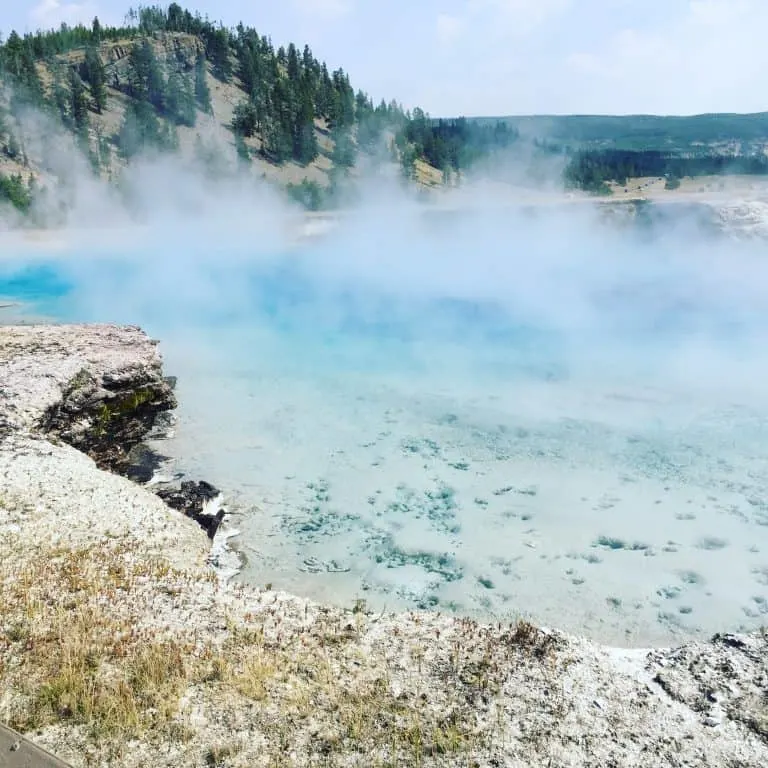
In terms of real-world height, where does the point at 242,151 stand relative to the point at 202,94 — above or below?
below

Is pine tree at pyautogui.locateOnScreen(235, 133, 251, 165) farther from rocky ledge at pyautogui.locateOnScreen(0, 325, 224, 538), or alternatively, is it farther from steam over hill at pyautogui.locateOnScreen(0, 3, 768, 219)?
rocky ledge at pyautogui.locateOnScreen(0, 325, 224, 538)

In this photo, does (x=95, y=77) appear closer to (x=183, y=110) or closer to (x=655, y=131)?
(x=183, y=110)

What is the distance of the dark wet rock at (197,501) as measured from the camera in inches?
423

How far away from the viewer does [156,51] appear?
9862 centimetres

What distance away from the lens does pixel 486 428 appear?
49.8 ft

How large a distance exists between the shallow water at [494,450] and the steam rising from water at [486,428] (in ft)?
0.17

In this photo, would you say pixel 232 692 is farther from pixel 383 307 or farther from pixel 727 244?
pixel 727 244

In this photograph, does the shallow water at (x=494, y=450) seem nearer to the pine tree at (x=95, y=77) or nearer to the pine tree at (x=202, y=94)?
the pine tree at (x=95, y=77)

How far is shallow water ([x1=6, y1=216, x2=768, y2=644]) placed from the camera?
31.7 feet

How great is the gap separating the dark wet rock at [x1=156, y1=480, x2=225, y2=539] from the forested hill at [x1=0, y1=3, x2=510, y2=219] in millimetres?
51129

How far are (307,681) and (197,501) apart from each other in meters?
6.14

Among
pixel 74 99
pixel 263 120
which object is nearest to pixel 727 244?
pixel 263 120

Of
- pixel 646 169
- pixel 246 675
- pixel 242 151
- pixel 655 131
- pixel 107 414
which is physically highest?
pixel 655 131

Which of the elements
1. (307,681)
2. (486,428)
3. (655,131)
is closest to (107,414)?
(486,428)
